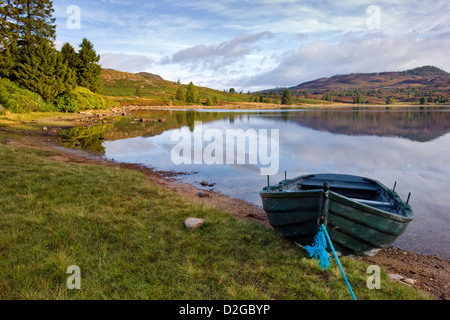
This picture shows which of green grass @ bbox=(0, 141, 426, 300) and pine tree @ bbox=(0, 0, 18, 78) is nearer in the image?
green grass @ bbox=(0, 141, 426, 300)

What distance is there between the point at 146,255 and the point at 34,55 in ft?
148

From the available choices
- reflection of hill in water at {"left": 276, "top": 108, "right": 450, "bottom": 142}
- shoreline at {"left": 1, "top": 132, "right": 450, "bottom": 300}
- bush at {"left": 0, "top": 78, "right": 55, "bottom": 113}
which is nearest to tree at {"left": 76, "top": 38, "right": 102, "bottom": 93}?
bush at {"left": 0, "top": 78, "right": 55, "bottom": 113}

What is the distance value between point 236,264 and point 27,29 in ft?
185

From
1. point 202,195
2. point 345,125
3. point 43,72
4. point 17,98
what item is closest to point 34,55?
point 43,72

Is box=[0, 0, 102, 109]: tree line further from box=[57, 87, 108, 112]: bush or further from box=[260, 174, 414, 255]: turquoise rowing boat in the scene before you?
box=[260, 174, 414, 255]: turquoise rowing boat

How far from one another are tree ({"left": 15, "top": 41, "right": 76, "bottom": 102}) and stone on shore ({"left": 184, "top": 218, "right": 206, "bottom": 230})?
4201 cm

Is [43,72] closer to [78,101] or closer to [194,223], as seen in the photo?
[78,101]

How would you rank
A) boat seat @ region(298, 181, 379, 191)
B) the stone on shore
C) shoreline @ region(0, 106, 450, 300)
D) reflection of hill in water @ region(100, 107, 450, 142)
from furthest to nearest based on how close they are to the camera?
reflection of hill in water @ region(100, 107, 450, 142) → boat seat @ region(298, 181, 379, 191) → the stone on shore → shoreline @ region(0, 106, 450, 300)

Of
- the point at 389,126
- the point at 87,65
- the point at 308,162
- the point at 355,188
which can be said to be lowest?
the point at 308,162

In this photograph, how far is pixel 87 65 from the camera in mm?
54094

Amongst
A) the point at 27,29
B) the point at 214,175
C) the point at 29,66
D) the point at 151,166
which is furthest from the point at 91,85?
the point at 214,175

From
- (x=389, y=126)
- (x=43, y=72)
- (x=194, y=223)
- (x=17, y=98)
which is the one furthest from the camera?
(x=389, y=126)

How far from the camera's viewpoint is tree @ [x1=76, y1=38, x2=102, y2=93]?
2110 inches

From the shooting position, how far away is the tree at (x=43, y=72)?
37000 millimetres
